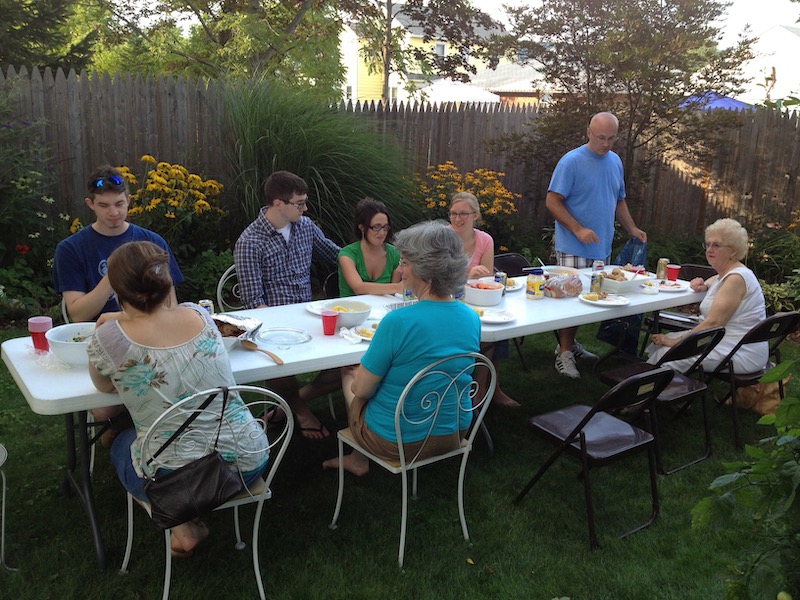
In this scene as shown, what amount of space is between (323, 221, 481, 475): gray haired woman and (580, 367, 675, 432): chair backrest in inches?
20.0

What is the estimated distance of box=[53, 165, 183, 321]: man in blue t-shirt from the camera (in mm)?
2879

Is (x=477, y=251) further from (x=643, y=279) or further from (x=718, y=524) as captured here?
(x=718, y=524)

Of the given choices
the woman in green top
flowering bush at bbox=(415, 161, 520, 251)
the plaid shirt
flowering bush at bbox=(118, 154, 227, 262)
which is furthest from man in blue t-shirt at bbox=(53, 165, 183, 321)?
flowering bush at bbox=(415, 161, 520, 251)

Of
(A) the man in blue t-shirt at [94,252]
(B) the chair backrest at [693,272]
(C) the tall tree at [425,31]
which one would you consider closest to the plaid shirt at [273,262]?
(A) the man in blue t-shirt at [94,252]

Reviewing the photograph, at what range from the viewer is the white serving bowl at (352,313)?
292 centimetres

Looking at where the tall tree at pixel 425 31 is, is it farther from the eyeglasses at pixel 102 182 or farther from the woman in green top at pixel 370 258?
the eyeglasses at pixel 102 182

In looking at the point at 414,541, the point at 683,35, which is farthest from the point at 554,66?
the point at 414,541

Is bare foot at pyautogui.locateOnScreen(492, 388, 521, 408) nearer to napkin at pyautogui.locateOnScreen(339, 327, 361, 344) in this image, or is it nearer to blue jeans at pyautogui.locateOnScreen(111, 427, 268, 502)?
napkin at pyautogui.locateOnScreen(339, 327, 361, 344)

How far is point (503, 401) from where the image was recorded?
4.01 metres

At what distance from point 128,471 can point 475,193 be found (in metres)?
5.68

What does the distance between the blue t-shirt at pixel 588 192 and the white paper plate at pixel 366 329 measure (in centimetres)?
218

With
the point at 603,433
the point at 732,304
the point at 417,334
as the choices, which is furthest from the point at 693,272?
the point at 417,334

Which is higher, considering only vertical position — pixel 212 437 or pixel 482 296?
pixel 482 296

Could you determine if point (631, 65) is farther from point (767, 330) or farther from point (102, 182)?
point (102, 182)
